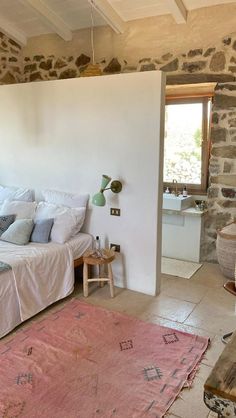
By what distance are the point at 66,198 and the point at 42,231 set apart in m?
0.55

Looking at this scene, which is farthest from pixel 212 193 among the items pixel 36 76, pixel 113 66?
pixel 36 76

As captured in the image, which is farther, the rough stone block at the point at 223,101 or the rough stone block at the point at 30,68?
the rough stone block at the point at 30,68

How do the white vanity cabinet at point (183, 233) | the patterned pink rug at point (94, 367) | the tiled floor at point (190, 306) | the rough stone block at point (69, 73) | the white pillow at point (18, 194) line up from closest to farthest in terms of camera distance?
the patterned pink rug at point (94, 367) < the tiled floor at point (190, 306) < the white pillow at point (18, 194) < the white vanity cabinet at point (183, 233) < the rough stone block at point (69, 73)

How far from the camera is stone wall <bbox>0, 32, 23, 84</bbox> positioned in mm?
4812

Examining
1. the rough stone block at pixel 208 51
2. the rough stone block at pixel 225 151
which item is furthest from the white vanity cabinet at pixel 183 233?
the rough stone block at pixel 208 51

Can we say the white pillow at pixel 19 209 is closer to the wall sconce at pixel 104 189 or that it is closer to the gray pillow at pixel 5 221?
the gray pillow at pixel 5 221

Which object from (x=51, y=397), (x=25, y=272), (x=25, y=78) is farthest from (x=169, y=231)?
(x=25, y=78)

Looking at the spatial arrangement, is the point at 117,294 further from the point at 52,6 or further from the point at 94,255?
the point at 52,6

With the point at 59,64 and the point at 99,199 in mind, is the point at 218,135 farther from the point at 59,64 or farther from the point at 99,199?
the point at 59,64

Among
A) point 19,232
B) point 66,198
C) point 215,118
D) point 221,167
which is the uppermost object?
point 215,118

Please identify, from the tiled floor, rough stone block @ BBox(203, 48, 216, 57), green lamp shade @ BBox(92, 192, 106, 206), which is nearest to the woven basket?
the tiled floor

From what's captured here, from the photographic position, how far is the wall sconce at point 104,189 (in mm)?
3426

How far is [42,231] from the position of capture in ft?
11.4

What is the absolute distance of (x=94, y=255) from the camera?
341cm
